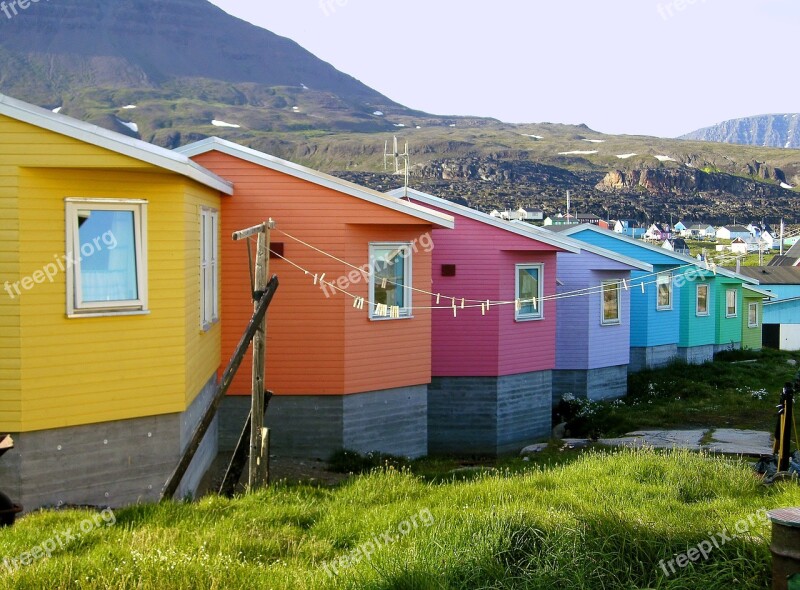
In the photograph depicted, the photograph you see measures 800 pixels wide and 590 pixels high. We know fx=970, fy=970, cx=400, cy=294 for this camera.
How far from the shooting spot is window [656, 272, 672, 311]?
33428 millimetres

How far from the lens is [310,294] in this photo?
16.6 meters

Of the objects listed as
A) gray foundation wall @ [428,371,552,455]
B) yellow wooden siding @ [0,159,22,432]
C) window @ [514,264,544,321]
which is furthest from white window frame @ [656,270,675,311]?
yellow wooden siding @ [0,159,22,432]

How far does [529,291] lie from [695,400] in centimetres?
855

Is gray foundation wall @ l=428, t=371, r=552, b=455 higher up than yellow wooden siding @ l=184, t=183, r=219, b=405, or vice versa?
yellow wooden siding @ l=184, t=183, r=219, b=405

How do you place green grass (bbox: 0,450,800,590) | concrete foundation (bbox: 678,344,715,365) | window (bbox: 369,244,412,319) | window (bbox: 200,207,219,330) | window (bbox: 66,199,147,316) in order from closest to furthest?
green grass (bbox: 0,450,800,590) < window (bbox: 66,199,147,316) < window (bbox: 200,207,219,330) < window (bbox: 369,244,412,319) < concrete foundation (bbox: 678,344,715,365)

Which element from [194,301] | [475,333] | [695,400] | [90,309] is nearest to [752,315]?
[695,400]

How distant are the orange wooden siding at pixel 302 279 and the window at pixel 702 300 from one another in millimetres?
23482

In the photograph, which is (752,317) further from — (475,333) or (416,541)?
(416,541)

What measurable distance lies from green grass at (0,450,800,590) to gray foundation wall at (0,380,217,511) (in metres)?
1.61

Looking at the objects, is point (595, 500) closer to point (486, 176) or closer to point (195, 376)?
point (195, 376)

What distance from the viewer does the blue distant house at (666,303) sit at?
107 feet

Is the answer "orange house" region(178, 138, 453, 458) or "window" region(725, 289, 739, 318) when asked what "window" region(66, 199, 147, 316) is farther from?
"window" region(725, 289, 739, 318)

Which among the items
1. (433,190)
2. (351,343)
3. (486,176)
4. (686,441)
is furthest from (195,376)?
(486,176)

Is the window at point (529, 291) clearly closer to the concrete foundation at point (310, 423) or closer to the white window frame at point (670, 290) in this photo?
the concrete foundation at point (310, 423)
